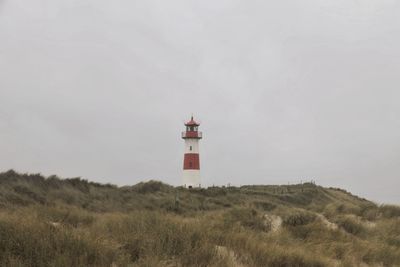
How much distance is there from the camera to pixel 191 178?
45.2m

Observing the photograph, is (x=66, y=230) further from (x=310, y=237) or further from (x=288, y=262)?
(x=310, y=237)

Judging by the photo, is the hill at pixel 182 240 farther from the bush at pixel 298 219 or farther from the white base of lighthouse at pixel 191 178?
the white base of lighthouse at pixel 191 178

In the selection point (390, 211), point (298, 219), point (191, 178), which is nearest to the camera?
point (298, 219)

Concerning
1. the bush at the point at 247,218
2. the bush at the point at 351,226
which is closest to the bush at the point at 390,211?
the bush at the point at 351,226

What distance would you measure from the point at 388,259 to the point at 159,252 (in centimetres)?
544

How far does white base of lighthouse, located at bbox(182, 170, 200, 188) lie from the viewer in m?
45.2

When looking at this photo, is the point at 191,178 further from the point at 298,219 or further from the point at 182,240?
the point at 182,240

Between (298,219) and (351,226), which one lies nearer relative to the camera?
(298,219)

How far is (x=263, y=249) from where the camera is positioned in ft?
25.8

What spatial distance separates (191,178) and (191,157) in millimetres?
2420

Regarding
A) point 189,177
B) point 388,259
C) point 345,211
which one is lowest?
point 388,259

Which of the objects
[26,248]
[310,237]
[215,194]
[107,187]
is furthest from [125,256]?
[215,194]

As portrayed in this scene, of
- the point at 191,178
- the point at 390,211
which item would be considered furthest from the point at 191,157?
the point at 390,211

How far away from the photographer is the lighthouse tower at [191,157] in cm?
4531
